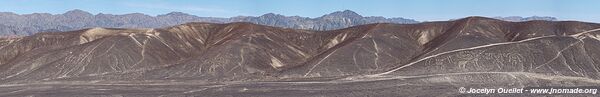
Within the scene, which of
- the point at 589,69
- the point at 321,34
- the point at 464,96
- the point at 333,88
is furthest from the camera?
Result: the point at 321,34

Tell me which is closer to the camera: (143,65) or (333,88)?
(333,88)

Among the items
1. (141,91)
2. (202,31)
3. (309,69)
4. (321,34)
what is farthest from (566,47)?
(202,31)

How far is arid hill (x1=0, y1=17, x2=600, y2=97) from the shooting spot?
63344 mm

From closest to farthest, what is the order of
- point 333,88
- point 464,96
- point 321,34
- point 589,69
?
1. point 464,96
2. point 333,88
3. point 589,69
4. point 321,34

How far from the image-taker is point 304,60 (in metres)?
90.4

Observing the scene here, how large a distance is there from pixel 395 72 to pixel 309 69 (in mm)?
9758

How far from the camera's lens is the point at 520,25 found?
310 ft

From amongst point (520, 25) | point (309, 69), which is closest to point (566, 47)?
point (520, 25)

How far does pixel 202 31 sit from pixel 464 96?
5791 centimetres

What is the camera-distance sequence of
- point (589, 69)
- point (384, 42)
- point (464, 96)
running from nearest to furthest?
1. point (464, 96)
2. point (589, 69)
3. point (384, 42)

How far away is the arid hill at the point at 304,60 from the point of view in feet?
208

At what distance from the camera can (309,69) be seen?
258 feet

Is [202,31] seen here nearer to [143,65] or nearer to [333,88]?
[143,65]

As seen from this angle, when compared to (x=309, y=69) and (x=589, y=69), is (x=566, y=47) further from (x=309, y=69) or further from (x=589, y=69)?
(x=309, y=69)
